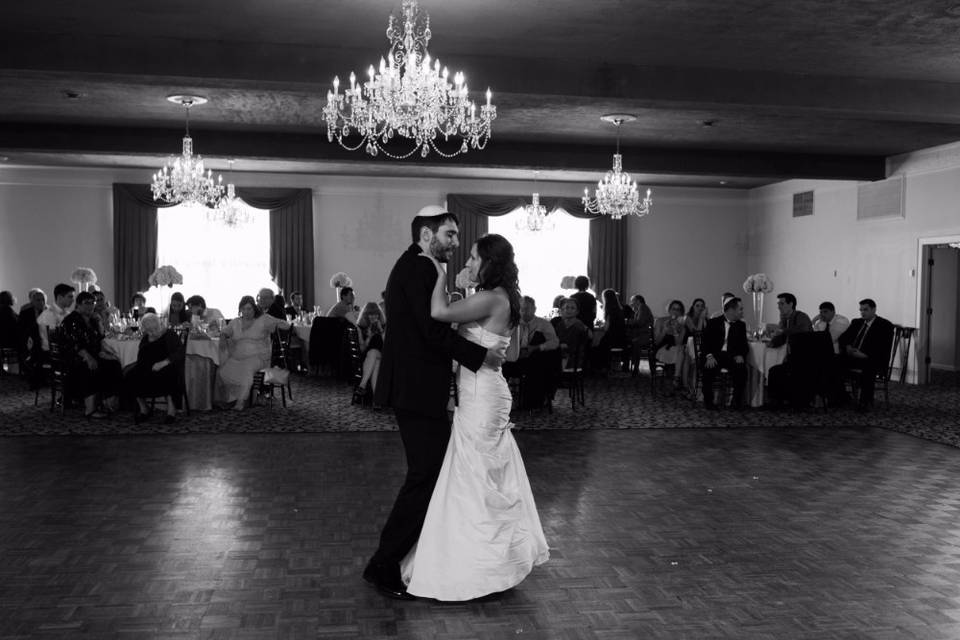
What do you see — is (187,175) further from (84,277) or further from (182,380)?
(84,277)

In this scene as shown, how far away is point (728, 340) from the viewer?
9.33 m

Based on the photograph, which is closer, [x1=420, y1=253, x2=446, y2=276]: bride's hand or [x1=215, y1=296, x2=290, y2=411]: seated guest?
[x1=420, y1=253, x2=446, y2=276]: bride's hand

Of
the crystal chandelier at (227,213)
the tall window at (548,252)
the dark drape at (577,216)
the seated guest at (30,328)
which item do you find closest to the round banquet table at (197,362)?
the seated guest at (30,328)

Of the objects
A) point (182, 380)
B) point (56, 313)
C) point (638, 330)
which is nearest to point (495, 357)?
point (182, 380)

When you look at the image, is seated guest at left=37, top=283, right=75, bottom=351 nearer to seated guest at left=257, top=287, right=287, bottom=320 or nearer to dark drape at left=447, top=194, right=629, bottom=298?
seated guest at left=257, top=287, right=287, bottom=320

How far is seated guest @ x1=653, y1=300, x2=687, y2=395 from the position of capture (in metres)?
10.8

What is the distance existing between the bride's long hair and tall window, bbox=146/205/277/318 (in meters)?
12.5

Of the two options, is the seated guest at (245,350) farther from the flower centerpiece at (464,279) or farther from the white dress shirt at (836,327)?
the white dress shirt at (836,327)

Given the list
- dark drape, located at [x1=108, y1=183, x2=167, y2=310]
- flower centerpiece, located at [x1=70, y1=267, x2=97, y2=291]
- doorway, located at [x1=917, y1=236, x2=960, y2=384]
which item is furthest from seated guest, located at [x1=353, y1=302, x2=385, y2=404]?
doorway, located at [x1=917, y1=236, x2=960, y2=384]

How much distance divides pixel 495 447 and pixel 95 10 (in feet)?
15.4

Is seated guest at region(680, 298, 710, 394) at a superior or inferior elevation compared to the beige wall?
inferior

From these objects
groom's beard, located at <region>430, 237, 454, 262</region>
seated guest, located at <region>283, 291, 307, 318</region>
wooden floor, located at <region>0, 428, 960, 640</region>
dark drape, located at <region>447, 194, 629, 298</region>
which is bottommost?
wooden floor, located at <region>0, 428, 960, 640</region>

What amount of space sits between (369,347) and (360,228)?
→ 23.3 feet

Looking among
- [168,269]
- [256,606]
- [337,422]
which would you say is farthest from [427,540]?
[168,269]
